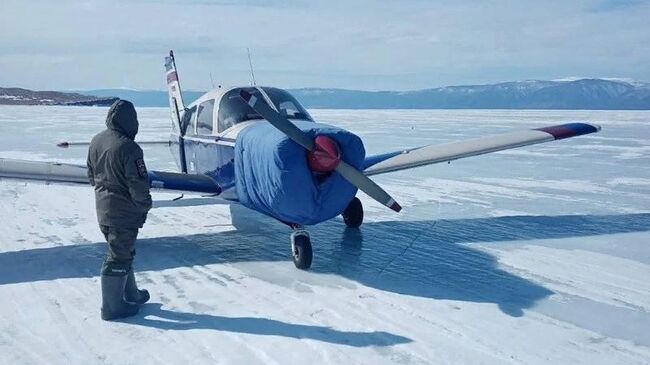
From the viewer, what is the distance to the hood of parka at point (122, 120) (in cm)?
449

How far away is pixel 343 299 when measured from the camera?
5172 mm

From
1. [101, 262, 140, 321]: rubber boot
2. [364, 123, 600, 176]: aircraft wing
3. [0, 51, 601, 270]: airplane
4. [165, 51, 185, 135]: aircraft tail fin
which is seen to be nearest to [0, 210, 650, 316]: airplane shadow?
[0, 51, 601, 270]: airplane

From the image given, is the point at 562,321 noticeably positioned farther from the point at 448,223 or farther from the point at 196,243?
the point at 196,243

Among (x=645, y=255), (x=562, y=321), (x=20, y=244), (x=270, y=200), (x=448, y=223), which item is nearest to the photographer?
(x=562, y=321)

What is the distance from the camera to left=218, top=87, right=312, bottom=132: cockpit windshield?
743 cm

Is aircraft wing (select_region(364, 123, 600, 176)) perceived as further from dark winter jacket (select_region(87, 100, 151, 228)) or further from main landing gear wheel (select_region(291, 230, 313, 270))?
dark winter jacket (select_region(87, 100, 151, 228))

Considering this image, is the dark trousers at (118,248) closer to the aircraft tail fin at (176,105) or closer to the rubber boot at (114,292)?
the rubber boot at (114,292)

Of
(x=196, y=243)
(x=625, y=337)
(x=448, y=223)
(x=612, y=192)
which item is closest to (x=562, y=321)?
(x=625, y=337)

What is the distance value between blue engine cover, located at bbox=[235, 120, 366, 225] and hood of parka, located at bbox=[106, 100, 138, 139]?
1397 mm

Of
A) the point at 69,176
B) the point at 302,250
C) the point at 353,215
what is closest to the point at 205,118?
the point at 69,176

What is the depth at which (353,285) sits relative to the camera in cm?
558

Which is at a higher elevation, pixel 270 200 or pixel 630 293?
pixel 270 200

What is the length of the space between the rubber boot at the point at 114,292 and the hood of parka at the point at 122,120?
3.55ft

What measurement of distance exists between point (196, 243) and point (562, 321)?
451 centimetres
